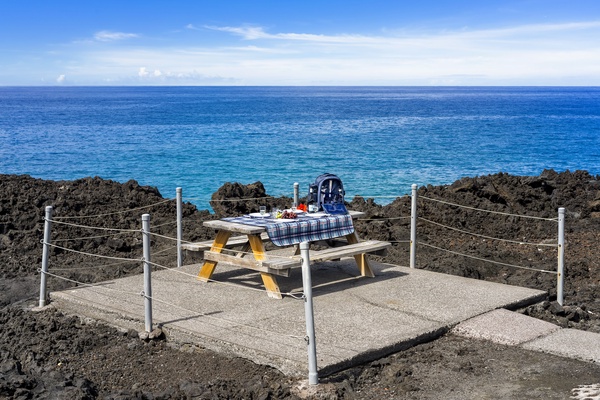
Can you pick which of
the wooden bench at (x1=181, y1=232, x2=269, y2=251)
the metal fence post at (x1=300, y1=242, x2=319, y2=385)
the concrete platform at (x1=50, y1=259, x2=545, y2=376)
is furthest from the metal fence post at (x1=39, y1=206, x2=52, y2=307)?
the metal fence post at (x1=300, y1=242, x2=319, y2=385)

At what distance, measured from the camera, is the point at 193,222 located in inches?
554

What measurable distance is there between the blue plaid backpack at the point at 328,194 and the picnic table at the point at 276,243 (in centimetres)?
17

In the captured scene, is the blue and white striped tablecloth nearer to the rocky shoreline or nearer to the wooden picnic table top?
the wooden picnic table top

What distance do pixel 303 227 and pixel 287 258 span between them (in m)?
0.50

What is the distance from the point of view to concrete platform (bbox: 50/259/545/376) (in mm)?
6578

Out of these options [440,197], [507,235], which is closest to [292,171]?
[440,197]

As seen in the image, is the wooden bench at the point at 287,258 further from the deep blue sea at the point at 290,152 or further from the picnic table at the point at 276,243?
the deep blue sea at the point at 290,152

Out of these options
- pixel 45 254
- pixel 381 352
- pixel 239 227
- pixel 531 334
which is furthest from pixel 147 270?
pixel 531 334

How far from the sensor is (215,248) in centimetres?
867

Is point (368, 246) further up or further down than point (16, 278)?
further up

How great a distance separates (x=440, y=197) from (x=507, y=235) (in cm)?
258

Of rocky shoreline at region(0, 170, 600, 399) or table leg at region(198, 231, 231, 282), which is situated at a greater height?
table leg at region(198, 231, 231, 282)

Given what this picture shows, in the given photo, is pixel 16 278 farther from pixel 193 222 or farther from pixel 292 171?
pixel 292 171

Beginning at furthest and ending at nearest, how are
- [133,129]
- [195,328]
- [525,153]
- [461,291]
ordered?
[133,129], [525,153], [461,291], [195,328]
